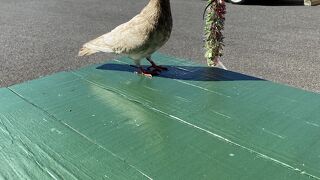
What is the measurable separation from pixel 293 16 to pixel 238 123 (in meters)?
8.11

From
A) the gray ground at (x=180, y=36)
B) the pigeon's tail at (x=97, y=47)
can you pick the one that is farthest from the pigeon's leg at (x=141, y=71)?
the gray ground at (x=180, y=36)

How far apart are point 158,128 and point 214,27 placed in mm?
1109

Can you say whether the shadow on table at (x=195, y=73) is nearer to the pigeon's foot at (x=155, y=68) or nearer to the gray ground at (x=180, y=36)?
the pigeon's foot at (x=155, y=68)

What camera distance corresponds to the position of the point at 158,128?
209 cm

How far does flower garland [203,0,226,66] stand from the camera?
9.37 ft

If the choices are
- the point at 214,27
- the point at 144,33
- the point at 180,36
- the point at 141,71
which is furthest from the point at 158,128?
the point at 180,36

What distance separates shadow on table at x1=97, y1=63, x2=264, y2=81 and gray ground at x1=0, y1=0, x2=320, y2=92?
2.57 metres

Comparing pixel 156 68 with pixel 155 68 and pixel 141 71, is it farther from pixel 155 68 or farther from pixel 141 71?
pixel 141 71

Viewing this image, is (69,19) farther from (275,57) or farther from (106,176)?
(106,176)

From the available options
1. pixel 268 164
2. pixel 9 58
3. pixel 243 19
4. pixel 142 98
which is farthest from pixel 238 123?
pixel 243 19

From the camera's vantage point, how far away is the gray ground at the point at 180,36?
6086 mm

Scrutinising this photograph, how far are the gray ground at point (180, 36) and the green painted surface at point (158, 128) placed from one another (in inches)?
118

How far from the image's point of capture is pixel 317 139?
77.0 inches

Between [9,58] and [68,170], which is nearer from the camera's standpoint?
[68,170]
